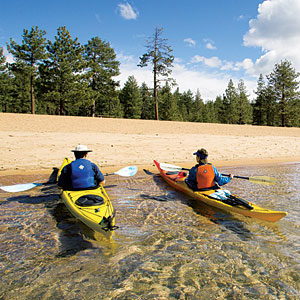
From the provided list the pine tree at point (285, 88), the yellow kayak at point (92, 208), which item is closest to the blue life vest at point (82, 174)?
the yellow kayak at point (92, 208)

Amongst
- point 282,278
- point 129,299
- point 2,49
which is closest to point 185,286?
point 129,299

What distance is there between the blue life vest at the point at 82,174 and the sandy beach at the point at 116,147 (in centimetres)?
477

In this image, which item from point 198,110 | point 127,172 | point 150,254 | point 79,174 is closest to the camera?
point 150,254

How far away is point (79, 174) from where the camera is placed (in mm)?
5195

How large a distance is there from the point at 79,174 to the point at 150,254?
2.48m

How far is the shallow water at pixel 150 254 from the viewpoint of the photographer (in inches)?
114

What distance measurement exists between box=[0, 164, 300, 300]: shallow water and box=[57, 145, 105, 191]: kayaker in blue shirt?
0.75 meters

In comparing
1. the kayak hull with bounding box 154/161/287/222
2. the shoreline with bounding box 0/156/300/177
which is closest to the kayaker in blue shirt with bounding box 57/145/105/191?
the kayak hull with bounding box 154/161/287/222

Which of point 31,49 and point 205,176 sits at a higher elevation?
point 31,49

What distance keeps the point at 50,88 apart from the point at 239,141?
2314 centimetres

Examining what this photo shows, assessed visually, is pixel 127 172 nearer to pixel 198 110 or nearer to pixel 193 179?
pixel 193 179

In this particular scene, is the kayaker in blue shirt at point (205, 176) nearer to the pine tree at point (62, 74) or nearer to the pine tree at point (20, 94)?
the pine tree at point (62, 74)

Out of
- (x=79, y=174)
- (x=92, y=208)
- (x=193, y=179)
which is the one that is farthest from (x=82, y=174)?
(x=193, y=179)

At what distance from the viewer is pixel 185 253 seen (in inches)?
147
